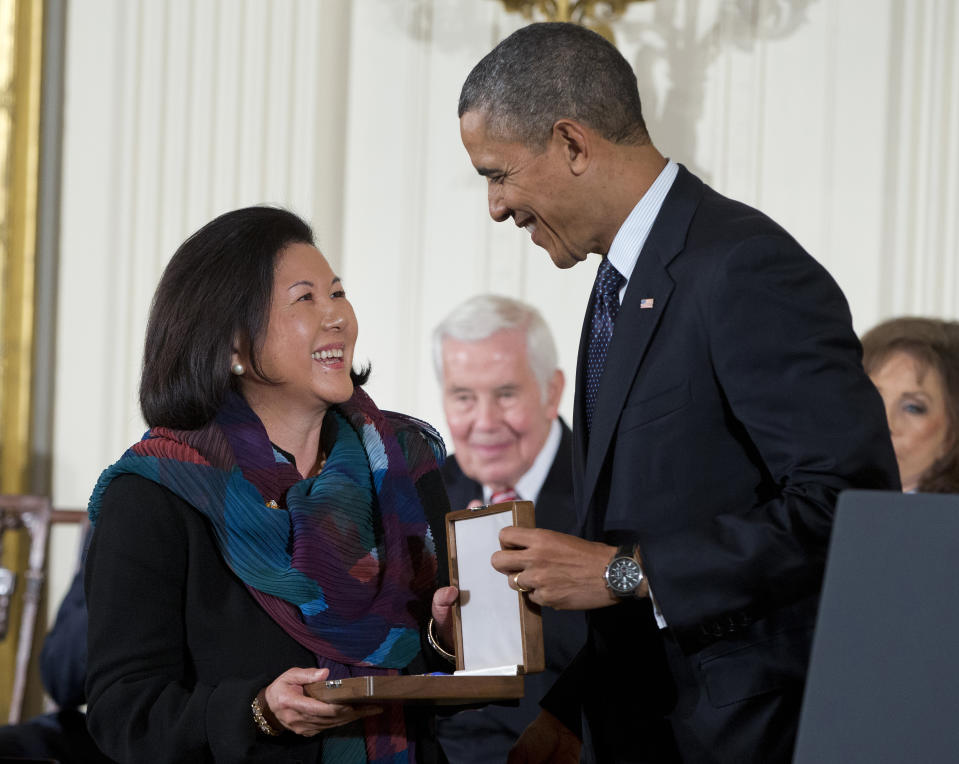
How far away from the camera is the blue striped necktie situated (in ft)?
7.20

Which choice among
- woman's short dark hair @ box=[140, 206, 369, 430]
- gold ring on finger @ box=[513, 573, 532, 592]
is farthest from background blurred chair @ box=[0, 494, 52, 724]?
gold ring on finger @ box=[513, 573, 532, 592]

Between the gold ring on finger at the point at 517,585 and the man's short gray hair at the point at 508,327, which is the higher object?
the man's short gray hair at the point at 508,327

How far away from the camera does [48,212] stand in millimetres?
5316

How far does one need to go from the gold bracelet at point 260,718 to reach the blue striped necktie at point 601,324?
0.73 meters

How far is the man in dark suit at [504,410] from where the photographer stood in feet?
13.3

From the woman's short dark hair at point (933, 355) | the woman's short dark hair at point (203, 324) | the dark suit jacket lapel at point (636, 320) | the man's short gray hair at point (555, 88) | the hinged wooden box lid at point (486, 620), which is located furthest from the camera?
the woman's short dark hair at point (933, 355)

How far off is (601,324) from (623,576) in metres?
0.55

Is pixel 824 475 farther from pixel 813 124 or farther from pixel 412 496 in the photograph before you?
pixel 813 124

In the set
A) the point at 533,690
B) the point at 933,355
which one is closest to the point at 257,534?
the point at 533,690

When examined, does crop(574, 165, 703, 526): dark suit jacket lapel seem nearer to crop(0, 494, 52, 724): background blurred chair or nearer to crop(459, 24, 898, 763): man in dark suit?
crop(459, 24, 898, 763): man in dark suit

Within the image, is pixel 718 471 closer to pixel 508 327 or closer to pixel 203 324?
pixel 203 324

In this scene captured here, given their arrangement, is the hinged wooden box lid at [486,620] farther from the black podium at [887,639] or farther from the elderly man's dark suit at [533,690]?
the elderly man's dark suit at [533,690]

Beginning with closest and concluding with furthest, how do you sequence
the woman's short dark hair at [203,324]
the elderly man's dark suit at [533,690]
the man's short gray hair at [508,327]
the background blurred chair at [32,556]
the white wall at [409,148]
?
the woman's short dark hair at [203,324] < the elderly man's dark suit at [533,690] < the man's short gray hair at [508,327] < the background blurred chair at [32,556] < the white wall at [409,148]

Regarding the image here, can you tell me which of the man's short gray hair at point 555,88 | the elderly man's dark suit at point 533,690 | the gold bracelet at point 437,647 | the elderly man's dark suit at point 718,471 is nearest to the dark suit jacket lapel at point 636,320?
the elderly man's dark suit at point 718,471
